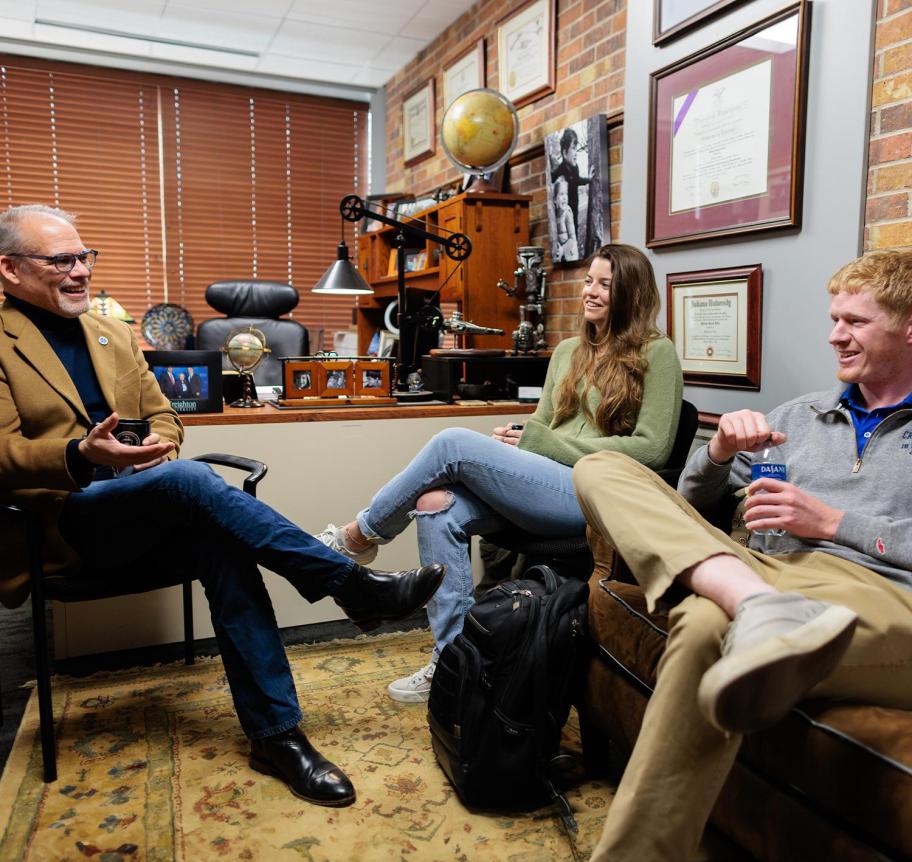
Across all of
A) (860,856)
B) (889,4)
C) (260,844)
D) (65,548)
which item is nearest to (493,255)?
(889,4)

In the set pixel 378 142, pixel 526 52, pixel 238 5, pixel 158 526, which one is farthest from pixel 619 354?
pixel 378 142

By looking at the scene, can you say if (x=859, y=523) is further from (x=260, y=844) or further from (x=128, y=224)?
(x=128, y=224)

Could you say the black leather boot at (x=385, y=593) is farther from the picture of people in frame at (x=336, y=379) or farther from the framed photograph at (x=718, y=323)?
the framed photograph at (x=718, y=323)


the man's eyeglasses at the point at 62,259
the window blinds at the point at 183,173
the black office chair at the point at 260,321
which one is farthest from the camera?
the window blinds at the point at 183,173

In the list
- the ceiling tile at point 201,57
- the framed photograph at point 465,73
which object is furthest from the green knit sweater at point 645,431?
the ceiling tile at point 201,57

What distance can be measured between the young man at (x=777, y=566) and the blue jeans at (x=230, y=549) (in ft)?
2.12

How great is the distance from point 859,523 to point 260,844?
4.00 feet

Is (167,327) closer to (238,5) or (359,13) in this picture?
(238,5)

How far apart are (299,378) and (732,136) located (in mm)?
1491

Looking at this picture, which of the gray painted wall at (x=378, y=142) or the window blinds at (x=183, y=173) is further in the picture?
the gray painted wall at (x=378, y=142)

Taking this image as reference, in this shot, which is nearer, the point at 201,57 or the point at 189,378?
the point at 189,378

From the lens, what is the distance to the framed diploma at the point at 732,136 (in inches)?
80.9

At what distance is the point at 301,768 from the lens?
163cm

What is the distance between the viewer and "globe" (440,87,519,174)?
10.9ft
